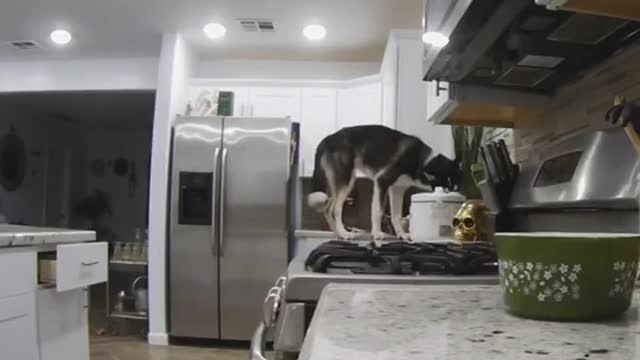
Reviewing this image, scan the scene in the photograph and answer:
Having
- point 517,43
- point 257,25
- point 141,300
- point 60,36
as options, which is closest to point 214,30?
point 257,25

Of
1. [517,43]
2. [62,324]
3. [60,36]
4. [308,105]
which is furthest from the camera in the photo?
[308,105]

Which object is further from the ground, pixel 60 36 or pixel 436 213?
pixel 60 36

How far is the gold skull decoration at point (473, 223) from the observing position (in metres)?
1.72

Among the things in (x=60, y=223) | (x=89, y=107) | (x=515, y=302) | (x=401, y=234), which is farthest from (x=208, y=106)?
(x=60, y=223)

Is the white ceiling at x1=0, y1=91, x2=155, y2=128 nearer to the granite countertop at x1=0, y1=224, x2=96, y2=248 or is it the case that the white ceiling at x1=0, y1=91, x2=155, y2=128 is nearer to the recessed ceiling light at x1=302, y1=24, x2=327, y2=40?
the recessed ceiling light at x1=302, y1=24, x2=327, y2=40

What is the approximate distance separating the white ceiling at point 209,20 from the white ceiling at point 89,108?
1.38 m

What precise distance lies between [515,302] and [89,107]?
665cm

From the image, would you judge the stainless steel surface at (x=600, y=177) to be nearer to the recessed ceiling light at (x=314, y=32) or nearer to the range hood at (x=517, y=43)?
the range hood at (x=517, y=43)

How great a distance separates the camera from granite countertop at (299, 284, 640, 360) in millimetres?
441

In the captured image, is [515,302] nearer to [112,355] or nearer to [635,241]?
[635,241]

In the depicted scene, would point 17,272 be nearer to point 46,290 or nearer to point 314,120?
point 46,290

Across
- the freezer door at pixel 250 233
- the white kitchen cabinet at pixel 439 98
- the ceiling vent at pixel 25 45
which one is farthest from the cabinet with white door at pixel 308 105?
the white kitchen cabinet at pixel 439 98

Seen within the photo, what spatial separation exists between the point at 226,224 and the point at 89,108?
3697 millimetres

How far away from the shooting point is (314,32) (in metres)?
3.78
